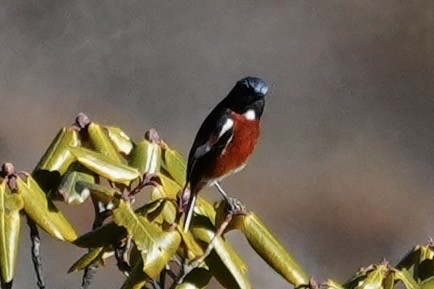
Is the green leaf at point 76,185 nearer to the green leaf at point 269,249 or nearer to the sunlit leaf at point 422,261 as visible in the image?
the green leaf at point 269,249

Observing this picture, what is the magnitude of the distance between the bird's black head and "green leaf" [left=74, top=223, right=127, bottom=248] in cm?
34

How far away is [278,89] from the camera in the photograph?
11.0 feet

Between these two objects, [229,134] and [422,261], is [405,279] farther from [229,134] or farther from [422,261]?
[229,134]

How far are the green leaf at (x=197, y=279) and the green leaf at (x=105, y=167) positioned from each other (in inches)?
4.3

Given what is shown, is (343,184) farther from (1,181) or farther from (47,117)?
(1,181)

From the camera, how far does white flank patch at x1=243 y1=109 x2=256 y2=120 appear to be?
1386 mm

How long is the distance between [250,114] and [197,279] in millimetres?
364

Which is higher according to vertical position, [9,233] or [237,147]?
[9,233]

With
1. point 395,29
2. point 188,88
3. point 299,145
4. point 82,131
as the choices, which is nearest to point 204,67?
point 188,88

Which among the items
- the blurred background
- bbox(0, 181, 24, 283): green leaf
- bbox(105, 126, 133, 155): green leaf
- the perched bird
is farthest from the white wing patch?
the blurred background

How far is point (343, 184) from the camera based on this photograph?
323 cm

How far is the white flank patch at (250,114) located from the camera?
4.55 ft

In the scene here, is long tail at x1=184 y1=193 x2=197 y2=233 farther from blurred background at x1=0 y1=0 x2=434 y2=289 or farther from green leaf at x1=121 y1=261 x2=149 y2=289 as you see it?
blurred background at x1=0 y1=0 x2=434 y2=289

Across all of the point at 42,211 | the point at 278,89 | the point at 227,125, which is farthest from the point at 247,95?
the point at 278,89
